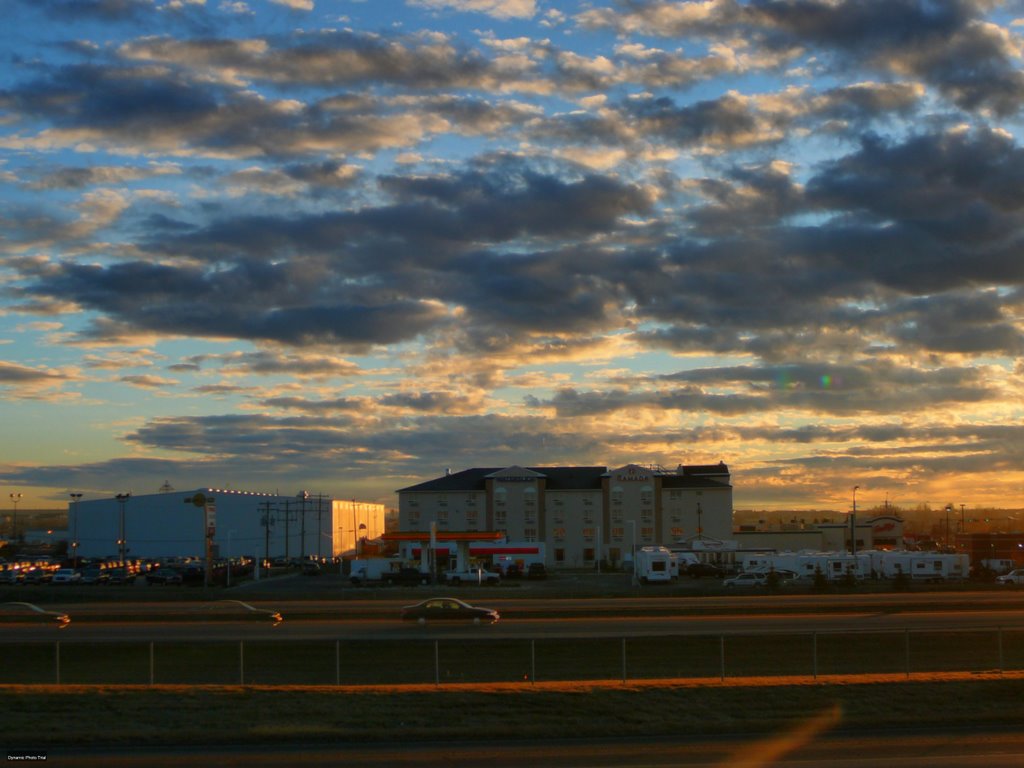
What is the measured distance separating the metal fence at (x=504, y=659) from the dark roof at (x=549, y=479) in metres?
92.1

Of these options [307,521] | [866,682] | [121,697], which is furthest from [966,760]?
[307,521]

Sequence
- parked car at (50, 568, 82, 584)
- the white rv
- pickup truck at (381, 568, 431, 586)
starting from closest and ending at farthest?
the white rv → pickup truck at (381, 568, 431, 586) → parked car at (50, 568, 82, 584)

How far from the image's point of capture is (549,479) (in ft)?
444

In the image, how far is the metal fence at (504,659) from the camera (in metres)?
33.5

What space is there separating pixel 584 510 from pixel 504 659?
312 ft

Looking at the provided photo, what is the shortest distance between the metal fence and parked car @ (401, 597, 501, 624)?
26.8 ft

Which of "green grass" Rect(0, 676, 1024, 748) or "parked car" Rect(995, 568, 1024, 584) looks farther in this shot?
"parked car" Rect(995, 568, 1024, 584)

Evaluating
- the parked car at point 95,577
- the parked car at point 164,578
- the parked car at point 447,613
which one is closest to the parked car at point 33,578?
the parked car at point 95,577

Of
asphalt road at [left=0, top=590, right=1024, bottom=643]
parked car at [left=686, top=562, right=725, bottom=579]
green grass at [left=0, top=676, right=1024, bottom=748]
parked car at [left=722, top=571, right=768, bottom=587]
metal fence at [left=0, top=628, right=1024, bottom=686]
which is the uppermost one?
green grass at [left=0, top=676, right=1024, bottom=748]

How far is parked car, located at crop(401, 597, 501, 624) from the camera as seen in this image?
159 feet

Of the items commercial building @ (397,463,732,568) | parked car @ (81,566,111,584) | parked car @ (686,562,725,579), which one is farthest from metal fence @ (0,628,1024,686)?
commercial building @ (397,463,732,568)

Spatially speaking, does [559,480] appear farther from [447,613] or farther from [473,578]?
[447,613]

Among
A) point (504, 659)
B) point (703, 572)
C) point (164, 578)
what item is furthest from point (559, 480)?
point (504, 659)

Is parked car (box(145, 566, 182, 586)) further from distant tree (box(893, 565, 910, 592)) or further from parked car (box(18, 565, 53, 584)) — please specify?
distant tree (box(893, 565, 910, 592))
